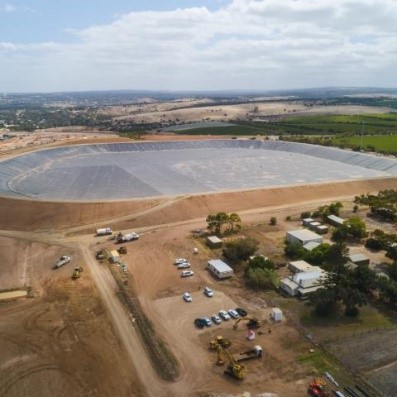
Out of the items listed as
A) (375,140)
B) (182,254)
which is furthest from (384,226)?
(375,140)

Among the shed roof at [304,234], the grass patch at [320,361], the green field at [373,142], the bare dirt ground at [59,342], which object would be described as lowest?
the bare dirt ground at [59,342]

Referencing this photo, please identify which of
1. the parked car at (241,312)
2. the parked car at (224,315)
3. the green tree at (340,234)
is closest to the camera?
the parked car at (224,315)

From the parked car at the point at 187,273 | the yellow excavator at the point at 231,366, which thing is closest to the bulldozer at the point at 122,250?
the parked car at the point at 187,273

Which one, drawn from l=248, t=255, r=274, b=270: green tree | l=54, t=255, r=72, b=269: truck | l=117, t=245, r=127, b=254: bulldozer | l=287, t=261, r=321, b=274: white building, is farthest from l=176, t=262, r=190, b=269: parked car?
l=54, t=255, r=72, b=269: truck

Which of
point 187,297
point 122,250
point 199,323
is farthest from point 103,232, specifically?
point 199,323

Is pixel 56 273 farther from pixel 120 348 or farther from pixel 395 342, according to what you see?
pixel 395 342

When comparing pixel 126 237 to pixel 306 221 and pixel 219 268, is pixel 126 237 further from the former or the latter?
pixel 306 221

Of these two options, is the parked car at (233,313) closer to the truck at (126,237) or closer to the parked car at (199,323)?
the parked car at (199,323)
